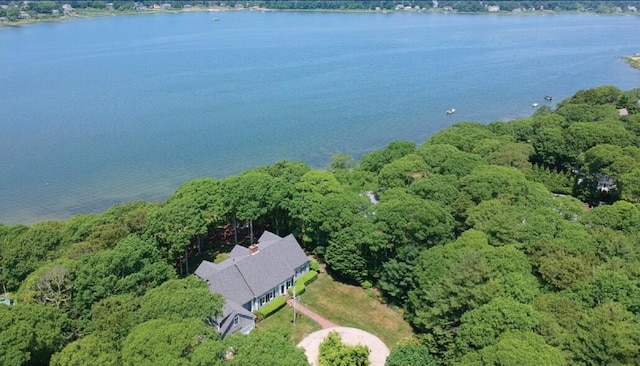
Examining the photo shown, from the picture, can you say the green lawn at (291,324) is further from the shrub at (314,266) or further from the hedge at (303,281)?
the shrub at (314,266)

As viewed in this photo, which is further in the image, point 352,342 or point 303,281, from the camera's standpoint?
point 303,281

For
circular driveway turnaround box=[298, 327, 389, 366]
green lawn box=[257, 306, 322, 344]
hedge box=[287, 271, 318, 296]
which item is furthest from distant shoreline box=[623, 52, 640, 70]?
green lawn box=[257, 306, 322, 344]

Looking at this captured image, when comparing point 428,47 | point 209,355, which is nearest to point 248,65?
point 428,47

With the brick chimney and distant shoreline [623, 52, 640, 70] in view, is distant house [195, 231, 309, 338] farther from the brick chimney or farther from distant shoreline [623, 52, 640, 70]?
distant shoreline [623, 52, 640, 70]

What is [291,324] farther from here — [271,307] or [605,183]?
[605,183]

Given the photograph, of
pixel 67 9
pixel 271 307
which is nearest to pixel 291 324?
pixel 271 307

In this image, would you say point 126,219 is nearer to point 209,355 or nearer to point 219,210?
point 219,210
